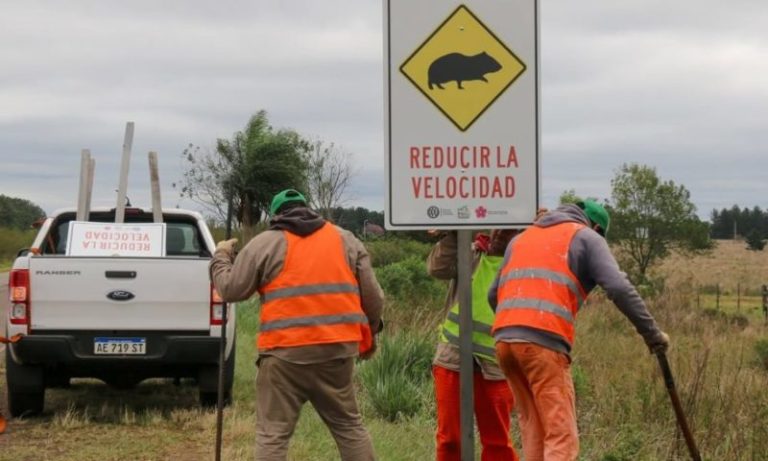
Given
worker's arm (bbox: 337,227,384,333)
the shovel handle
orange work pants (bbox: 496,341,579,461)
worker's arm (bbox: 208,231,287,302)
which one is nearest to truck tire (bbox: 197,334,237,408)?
worker's arm (bbox: 337,227,384,333)

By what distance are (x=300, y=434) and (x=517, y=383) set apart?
2.91 m

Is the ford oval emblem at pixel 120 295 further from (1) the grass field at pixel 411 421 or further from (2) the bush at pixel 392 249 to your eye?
(2) the bush at pixel 392 249

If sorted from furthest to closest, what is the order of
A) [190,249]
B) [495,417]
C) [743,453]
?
[190,249], [743,453], [495,417]

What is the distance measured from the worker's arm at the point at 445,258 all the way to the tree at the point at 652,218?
1115 inches

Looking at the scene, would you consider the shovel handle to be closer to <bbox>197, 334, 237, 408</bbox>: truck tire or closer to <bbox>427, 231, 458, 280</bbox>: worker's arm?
<bbox>427, 231, 458, 280</bbox>: worker's arm

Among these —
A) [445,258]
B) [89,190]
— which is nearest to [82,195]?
[89,190]

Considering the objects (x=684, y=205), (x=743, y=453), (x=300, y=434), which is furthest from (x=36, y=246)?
(x=684, y=205)

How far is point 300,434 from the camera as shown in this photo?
767 cm

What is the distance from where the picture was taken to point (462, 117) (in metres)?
3.83

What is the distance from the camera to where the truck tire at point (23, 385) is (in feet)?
28.2

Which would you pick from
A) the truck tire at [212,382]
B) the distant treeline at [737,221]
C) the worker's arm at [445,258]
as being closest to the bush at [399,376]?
the truck tire at [212,382]

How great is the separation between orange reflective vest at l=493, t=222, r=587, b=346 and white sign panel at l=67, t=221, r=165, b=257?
4.44 meters

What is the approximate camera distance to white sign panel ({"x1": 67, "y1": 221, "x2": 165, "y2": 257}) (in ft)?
28.2

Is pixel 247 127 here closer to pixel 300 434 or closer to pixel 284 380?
pixel 300 434
